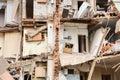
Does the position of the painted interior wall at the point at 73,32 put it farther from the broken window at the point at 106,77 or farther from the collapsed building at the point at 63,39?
the broken window at the point at 106,77

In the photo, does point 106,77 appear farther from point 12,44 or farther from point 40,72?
point 12,44

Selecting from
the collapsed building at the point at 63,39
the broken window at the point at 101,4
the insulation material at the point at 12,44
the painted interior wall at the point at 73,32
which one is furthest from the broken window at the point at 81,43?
the insulation material at the point at 12,44

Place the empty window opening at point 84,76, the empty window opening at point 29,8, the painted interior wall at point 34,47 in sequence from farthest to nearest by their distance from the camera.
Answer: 1. the empty window opening at point 29,8
2. the empty window opening at point 84,76
3. the painted interior wall at point 34,47

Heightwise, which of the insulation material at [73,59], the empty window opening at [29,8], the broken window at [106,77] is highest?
the empty window opening at [29,8]

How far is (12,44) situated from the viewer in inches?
1232

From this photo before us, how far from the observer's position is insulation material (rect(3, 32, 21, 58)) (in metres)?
31.0

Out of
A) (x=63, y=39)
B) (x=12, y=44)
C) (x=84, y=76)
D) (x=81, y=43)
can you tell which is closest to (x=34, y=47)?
(x=12, y=44)

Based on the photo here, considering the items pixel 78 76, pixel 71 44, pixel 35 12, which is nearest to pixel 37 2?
pixel 35 12

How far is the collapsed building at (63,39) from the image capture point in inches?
1125

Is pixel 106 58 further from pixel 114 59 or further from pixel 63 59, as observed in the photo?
pixel 63 59

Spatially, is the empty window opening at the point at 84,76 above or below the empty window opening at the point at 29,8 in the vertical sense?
below

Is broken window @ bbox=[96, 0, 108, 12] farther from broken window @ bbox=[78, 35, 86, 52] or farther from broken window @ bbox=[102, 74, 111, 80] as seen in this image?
broken window @ bbox=[102, 74, 111, 80]

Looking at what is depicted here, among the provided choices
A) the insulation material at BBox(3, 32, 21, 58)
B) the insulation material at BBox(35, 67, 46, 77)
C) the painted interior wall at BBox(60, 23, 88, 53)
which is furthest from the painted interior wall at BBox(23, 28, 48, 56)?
the insulation material at BBox(35, 67, 46, 77)

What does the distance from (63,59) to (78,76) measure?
84.7 inches
